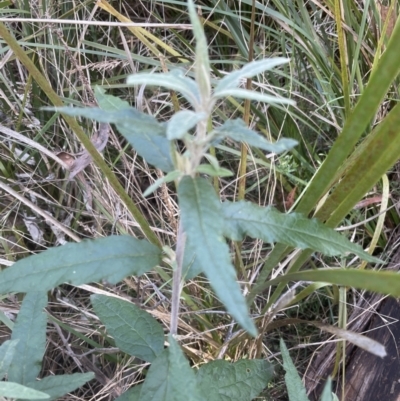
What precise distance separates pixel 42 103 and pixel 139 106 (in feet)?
1.48

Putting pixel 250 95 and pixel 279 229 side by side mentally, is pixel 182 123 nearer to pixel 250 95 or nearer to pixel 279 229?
pixel 250 95

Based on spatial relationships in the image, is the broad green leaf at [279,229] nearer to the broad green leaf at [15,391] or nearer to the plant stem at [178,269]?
the plant stem at [178,269]

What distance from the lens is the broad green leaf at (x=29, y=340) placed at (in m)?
0.82

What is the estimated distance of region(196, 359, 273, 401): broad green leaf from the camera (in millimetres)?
860

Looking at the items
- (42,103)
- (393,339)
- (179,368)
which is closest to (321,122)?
Result: (393,339)

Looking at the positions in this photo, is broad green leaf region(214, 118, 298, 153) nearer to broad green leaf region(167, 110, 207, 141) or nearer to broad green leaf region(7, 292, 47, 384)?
broad green leaf region(167, 110, 207, 141)

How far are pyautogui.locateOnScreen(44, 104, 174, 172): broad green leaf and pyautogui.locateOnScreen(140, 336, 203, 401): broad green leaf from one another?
0.83ft

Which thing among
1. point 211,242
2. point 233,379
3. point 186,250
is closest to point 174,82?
point 211,242

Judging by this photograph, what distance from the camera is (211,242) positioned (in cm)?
52

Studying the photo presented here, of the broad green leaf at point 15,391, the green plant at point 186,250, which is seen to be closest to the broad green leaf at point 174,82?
the green plant at point 186,250

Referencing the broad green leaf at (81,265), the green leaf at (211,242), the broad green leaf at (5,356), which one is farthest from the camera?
the broad green leaf at (5,356)

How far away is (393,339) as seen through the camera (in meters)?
1.10

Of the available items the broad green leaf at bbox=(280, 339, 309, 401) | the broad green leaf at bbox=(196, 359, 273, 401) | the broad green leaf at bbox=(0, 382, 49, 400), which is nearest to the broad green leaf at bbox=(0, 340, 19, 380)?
the broad green leaf at bbox=(0, 382, 49, 400)

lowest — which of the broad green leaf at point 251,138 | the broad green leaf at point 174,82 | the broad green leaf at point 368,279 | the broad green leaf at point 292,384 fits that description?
the broad green leaf at point 292,384
